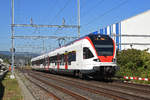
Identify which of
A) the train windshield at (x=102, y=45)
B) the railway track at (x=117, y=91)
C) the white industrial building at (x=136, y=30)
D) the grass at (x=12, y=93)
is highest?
the white industrial building at (x=136, y=30)

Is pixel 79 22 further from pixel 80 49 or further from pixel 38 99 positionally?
pixel 38 99

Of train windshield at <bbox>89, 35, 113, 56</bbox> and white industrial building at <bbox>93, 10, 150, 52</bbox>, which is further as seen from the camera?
white industrial building at <bbox>93, 10, 150, 52</bbox>

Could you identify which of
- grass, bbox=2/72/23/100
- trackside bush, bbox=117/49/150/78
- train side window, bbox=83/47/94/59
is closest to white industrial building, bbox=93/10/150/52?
trackside bush, bbox=117/49/150/78

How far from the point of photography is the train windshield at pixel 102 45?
671 inches

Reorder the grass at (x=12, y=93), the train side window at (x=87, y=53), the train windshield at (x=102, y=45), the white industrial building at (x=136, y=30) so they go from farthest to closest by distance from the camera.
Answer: the white industrial building at (x=136, y=30) → the train side window at (x=87, y=53) → the train windshield at (x=102, y=45) → the grass at (x=12, y=93)

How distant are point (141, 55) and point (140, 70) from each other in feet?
5.78

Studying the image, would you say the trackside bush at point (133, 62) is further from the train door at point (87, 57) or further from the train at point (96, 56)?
the train door at point (87, 57)

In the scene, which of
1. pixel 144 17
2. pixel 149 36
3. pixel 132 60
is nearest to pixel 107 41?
pixel 132 60

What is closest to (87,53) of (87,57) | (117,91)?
(87,57)

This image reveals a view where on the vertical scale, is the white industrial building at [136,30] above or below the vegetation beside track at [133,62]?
above

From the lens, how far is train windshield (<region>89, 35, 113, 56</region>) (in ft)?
55.9

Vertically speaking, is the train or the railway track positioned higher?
the train

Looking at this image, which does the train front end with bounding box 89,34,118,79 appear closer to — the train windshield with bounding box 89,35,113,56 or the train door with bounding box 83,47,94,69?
the train windshield with bounding box 89,35,113,56

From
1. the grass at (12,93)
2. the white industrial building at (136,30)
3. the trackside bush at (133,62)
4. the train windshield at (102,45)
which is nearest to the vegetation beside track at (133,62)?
the trackside bush at (133,62)
